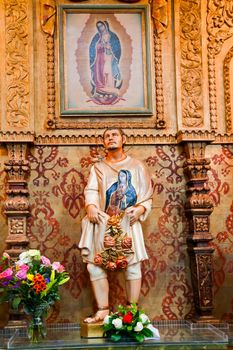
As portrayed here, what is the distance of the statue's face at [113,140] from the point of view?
6.18 metres

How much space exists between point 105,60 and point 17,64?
3.28ft

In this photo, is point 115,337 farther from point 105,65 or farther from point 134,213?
point 105,65

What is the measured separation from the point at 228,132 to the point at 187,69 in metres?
0.85

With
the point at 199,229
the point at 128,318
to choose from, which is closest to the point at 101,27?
the point at 199,229

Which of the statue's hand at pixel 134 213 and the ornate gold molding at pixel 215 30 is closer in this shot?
the statue's hand at pixel 134 213

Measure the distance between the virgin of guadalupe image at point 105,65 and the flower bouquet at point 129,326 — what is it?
2.89m

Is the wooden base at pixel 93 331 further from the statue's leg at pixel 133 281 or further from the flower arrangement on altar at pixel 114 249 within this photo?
the statue's leg at pixel 133 281

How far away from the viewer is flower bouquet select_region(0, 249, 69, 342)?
195 inches

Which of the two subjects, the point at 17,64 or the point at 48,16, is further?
the point at 48,16

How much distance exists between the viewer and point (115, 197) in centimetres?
607

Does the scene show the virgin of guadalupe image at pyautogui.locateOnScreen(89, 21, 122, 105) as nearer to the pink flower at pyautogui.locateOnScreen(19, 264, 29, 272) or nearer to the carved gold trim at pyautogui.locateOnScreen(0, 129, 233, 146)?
the carved gold trim at pyautogui.locateOnScreen(0, 129, 233, 146)

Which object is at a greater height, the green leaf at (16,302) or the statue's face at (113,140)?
the statue's face at (113,140)

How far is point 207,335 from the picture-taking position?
4.68m

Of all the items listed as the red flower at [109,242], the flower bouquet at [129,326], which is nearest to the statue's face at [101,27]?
the red flower at [109,242]
